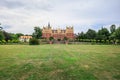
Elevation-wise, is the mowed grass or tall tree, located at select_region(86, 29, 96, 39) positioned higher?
tall tree, located at select_region(86, 29, 96, 39)

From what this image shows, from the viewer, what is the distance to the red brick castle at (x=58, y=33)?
84812mm

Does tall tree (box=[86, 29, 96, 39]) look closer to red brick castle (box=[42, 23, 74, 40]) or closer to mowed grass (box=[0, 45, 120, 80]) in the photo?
red brick castle (box=[42, 23, 74, 40])

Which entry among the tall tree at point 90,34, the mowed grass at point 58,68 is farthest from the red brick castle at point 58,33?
the mowed grass at point 58,68

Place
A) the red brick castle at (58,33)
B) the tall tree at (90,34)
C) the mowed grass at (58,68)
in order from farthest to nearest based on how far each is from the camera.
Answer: the red brick castle at (58,33) → the tall tree at (90,34) → the mowed grass at (58,68)

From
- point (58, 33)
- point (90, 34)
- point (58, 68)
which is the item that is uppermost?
point (58, 33)

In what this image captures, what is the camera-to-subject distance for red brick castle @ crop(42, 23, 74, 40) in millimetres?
84812

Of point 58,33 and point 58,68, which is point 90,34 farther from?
point 58,68

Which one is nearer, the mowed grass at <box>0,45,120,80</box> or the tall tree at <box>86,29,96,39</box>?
the mowed grass at <box>0,45,120,80</box>

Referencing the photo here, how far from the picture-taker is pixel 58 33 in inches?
3383

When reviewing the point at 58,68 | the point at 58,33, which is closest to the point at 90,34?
the point at 58,33

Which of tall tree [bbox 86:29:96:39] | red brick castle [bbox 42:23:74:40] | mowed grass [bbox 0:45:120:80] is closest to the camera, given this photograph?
mowed grass [bbox 0:45:120:80]

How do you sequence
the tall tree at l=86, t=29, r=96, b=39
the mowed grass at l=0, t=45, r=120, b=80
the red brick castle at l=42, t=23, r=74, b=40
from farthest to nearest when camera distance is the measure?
the red brick castle at l=42, t=23, r=74, b=40 → the tall tree at l=86, t=29, r=96, b=39 → the mowed grass at l=0, t=45, r=120, b=80

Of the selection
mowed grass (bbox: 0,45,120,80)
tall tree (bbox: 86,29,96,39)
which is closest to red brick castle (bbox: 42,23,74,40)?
tall tree (bbox: 86,29,96,39)

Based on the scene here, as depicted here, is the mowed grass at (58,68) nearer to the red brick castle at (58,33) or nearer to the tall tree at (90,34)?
the tall tree at (90,34)
